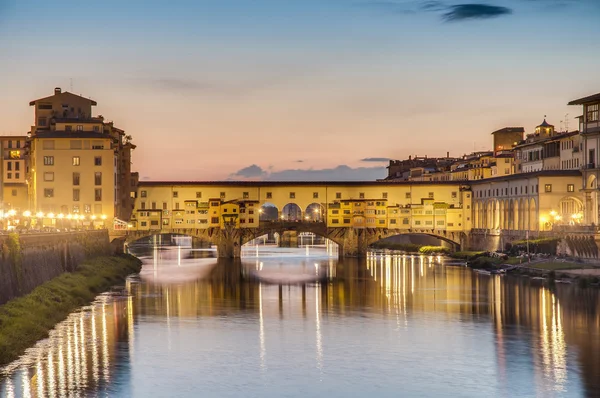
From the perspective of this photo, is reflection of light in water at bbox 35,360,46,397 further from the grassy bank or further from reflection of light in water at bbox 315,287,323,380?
reflection of light in water at bbox 315,287,323,380

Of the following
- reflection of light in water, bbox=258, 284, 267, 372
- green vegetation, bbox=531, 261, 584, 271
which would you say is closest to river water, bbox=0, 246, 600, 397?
reflection of light in water, bbox=258, 284, 267, 372

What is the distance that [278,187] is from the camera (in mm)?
115250

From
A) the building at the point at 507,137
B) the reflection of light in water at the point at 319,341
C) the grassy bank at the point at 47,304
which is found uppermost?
the building at the point at 507,137

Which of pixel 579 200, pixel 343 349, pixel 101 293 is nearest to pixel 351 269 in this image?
pixel 579 200

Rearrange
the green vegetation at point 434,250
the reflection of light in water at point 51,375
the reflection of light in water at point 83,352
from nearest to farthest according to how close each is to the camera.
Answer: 1. the reflection of light in water at point 51,375
2. the reflection of light in water at point 83,352
3. the green vegetation at point 434,250

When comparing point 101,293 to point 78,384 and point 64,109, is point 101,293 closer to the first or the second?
point 78,384

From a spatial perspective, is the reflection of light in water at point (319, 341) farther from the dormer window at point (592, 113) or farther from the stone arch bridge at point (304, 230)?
the stone arch bridge at point (304, 230)

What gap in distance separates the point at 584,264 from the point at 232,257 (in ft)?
158

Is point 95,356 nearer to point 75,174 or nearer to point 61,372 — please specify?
point 61,372

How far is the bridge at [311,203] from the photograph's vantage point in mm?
111875

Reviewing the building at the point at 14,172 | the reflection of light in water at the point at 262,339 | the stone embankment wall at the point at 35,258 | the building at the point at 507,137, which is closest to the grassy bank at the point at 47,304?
the stone embankment wall at the point at 35,258

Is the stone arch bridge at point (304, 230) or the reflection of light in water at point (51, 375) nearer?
the reflection of light in water at point (51, 375)

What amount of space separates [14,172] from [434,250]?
2554 inches

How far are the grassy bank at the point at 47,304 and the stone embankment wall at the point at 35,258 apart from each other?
1.76ft
